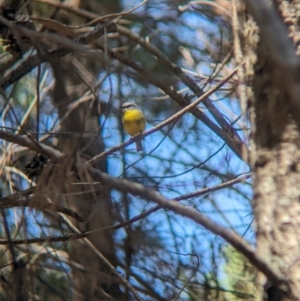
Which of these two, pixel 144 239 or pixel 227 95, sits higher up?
pixel 227 95

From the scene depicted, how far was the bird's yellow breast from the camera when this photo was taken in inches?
139

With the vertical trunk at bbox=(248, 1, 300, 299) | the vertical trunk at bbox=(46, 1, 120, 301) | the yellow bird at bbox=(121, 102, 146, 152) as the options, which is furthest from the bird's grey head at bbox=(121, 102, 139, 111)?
the vertical trunk at bbox=(248, 1, 300, 299)

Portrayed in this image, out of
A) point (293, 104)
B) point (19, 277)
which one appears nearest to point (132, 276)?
point (19, 277)

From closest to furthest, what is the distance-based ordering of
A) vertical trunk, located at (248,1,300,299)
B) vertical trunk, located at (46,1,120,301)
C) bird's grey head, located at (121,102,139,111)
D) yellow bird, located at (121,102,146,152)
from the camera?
vertical trunk, located at (248,1,300,299) → vertical trunk, located at (46,1,120,301) → bird's grey head, located at (121,102,139,111) → yellow bird, located at (121,102,146,152)

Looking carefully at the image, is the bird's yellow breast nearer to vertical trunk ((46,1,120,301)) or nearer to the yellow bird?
the yellow bird

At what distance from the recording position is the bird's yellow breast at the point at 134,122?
139 inches

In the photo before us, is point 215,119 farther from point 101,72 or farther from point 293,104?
point 293,104

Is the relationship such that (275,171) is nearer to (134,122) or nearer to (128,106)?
(128,106)

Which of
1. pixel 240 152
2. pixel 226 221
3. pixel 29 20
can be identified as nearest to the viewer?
pixel 240 152

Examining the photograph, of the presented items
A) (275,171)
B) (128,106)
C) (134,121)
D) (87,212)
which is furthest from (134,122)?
(275,171)

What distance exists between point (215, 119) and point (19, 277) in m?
1.08

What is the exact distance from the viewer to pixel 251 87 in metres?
2.01

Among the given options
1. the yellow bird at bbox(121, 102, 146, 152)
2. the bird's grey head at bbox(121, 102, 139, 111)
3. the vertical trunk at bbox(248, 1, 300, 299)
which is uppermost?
the yellow bird at bbox(121, 102, 146, 152)

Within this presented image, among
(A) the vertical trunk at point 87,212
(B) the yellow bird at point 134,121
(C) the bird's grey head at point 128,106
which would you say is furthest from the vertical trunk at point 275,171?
(B) the yellow bird at point 134,121
